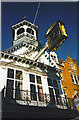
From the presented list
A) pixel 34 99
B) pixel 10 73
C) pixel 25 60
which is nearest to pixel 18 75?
pixel 10 73

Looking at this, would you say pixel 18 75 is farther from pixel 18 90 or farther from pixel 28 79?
pixel 18 90

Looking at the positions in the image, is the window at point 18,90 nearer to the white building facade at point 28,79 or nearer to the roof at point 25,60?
the white building facade at point 28,79

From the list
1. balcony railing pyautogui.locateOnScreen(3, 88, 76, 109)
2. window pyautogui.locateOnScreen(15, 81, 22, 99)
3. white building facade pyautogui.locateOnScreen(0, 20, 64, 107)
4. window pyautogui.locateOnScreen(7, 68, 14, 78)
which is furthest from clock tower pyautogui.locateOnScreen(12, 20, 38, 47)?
balcony railing pyautogui.locateOnScreen(3, 88, 76, 109)

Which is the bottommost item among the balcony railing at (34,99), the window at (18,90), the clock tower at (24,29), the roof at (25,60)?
the balcony railing at (34,99)

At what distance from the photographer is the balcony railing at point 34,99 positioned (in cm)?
653

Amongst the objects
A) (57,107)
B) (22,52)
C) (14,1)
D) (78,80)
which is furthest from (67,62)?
(14,1)

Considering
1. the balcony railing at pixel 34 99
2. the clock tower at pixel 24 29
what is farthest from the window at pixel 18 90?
the clock tower at pixel 24 29

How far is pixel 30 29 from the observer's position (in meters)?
13.9

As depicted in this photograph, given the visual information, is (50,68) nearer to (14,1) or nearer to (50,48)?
(50,48)

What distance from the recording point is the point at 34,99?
292 inches

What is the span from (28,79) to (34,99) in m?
1.46

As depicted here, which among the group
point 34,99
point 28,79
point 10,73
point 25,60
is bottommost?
point 34,99

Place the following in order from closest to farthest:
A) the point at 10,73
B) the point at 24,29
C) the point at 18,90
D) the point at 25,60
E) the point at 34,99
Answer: the point at 18,90, the point at 34,99, the point at 10,73, the point at 25,60, the point at 24,29

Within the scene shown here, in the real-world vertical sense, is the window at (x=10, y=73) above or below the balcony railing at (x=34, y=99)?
above
